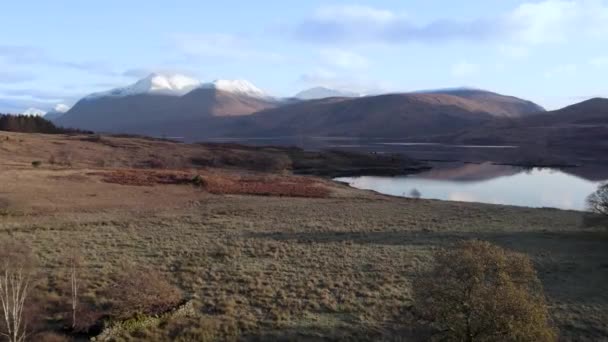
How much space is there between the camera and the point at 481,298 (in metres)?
11.9

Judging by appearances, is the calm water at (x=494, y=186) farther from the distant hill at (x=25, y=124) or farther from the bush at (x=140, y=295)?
the distant hill at (x=25, y=124)

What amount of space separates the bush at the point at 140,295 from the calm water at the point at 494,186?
1677 inches

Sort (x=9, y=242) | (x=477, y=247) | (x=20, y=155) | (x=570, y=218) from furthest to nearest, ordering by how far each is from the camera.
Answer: (x=20, y=155), (x=570, y=218), (x=9, y=242), (x=477, y=247)

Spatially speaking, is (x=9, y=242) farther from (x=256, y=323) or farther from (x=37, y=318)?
(x=256, y=323)

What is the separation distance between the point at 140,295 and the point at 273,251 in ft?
28.4

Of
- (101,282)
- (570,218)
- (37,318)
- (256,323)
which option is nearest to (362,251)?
(256,323)

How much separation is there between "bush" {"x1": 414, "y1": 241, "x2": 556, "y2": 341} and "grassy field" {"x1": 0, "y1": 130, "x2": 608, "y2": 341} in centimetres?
229

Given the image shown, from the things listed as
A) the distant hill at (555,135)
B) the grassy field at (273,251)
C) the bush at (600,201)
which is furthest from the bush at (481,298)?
the distant hill at (555,135)

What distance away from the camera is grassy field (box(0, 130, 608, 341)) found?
15594 mm

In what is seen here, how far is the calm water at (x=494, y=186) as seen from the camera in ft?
184

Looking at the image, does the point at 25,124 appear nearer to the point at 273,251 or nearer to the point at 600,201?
the point at 273,251

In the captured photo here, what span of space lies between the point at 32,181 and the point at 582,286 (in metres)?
40.4

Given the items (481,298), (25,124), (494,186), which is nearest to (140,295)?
(481,298)

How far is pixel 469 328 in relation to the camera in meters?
12.1
